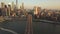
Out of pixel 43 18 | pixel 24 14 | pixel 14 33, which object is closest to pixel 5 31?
pixel 14 33

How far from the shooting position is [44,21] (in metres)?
2.81

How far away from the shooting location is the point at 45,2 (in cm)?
281

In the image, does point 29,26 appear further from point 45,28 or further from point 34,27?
point 45,28

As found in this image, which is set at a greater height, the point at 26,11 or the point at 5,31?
the point at 26,11

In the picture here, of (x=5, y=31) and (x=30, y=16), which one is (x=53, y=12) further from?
(x=5, y=31)

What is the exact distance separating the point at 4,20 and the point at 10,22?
0.27 ft

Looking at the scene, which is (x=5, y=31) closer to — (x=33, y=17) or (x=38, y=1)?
(x=33, y=17)

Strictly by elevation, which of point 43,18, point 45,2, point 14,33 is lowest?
point 14,33

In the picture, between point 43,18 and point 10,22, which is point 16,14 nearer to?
point 10,22

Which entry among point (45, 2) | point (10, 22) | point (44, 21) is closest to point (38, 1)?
point (45, 2)

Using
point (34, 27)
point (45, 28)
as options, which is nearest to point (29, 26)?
point (34, 27)

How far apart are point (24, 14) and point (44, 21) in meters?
0.28

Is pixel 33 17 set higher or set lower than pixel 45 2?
lower

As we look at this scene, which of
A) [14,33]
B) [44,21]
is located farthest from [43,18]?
[14,33]
